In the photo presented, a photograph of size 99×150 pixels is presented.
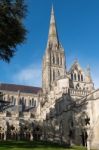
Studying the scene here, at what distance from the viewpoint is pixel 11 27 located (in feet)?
82.2

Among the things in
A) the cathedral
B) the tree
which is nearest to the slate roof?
the cathedral

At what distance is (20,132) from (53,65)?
142 ft

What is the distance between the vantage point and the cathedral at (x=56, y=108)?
121 feet

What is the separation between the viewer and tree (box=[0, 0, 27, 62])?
2417cm

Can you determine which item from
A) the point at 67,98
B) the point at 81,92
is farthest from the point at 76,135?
the point at 81,92

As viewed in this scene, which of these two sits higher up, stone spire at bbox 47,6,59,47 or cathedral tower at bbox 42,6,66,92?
stone spire at bbox 47,6,59,47

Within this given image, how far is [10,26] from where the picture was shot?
25.0 m

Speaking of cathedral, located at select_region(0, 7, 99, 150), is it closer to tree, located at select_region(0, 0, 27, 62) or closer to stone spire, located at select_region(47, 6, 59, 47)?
stone spire, located at select_region(47, 6, 59, 47)

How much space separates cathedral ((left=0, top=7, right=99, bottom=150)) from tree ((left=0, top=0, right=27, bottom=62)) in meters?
13.2

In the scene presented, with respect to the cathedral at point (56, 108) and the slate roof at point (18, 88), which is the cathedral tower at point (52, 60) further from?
the slate roof at point (18, 88)

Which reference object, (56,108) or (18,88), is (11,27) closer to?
(56,108)

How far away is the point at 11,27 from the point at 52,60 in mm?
71778

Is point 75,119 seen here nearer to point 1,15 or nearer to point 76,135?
point 76,135

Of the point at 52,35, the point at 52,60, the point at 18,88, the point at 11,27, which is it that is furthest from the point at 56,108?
the point at 52,35
